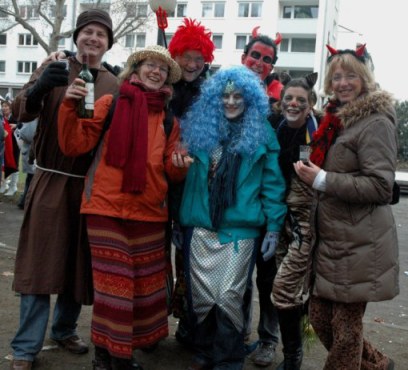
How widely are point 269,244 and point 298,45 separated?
134 feet

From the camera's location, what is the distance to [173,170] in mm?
3375

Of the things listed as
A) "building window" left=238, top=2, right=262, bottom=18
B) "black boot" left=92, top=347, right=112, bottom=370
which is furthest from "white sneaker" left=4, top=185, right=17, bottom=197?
"building window" left=238, top=2, right=262, bottom=18

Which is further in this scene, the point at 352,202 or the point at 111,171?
the point at 111,171

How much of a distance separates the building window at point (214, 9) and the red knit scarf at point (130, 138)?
133ft

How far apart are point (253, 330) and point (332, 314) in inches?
58.6

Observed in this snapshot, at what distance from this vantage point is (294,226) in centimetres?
350

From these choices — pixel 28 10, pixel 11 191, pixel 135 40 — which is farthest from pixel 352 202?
pixel 135 40

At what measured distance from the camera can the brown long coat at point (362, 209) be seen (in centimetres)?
293

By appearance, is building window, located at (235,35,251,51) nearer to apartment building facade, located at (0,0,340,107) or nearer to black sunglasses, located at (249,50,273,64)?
apartment building facade, located at (0,0,340,107)

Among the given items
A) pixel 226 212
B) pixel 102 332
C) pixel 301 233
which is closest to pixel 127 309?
pixel 102 332

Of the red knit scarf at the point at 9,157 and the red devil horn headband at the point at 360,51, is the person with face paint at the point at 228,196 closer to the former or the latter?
the red devil horn headband at the point at 360,51

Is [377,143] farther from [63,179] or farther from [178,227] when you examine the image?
[63,179]

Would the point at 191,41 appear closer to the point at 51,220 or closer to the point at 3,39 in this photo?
the point at 51,220

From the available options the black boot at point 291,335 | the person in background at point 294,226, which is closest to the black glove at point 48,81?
the person in background at point 294,226
